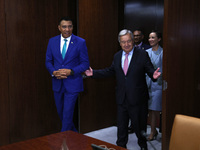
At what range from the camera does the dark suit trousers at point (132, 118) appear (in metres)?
3.08

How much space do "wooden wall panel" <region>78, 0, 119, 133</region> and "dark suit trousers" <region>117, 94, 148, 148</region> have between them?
106 cm

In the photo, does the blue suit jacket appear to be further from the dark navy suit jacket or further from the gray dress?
the gray dress

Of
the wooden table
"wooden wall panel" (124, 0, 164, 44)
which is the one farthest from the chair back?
"wooden wall panel" (124, 0, 164, 44)

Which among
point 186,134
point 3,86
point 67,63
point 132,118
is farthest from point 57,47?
point 186,134

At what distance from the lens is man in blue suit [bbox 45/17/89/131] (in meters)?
3.44

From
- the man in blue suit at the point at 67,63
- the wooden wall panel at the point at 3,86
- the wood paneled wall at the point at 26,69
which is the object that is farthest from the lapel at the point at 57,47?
the wooden wall panel at the point at 3,86

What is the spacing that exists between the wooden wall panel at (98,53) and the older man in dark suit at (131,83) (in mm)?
1054

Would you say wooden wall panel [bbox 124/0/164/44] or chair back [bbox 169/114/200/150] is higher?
wooden wall panel [bbox 124/0/164/44]

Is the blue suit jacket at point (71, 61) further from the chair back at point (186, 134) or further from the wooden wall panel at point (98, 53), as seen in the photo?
the chair back at point (186, 134)

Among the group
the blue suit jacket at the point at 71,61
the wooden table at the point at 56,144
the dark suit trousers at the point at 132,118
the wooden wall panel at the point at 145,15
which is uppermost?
the wooden wall panel at the point at 145,15

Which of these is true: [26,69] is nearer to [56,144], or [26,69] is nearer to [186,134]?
[56,144]

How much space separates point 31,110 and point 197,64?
2.38m

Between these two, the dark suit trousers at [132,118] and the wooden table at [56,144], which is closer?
the wooden table at [56,144]

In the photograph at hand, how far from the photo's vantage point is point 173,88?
2.89 meters
